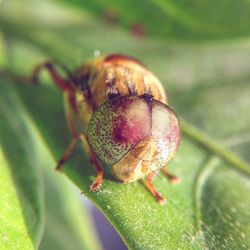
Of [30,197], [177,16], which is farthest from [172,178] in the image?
[177,16]

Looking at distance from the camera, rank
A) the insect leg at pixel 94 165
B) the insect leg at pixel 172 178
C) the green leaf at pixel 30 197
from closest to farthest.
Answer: the green leaf at pixel 30 197, the insect leg at pixel 94 165, the insect leg at pixel 172 178

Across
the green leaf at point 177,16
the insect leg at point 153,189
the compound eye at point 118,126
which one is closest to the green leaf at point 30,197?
the compound eye at point 118,126

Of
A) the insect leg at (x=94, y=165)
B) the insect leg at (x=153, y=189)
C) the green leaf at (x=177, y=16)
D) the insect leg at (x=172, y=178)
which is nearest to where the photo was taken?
the insect leg at (x=94, y=165)

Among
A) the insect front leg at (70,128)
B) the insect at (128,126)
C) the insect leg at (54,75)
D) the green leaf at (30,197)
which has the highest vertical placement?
the insect at (128,126)

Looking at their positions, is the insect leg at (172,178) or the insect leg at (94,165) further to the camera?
the insect leg at (172,178)

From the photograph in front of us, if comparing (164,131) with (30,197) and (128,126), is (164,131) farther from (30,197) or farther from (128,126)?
(30,197)

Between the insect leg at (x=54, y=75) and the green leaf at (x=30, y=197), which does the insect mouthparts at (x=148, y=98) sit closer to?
the green leaf at (x=30, y=197)

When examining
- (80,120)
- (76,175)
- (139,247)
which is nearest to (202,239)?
(139,247)

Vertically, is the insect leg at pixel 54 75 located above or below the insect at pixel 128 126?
below

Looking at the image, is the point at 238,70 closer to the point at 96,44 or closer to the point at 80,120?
the point at 96,44

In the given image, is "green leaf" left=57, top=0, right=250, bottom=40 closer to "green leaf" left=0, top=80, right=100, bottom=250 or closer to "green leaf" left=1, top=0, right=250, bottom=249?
"green leaf" left=1, top=0, right=250, bottom=249
